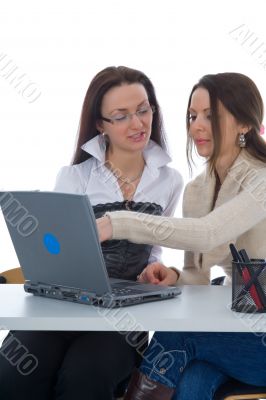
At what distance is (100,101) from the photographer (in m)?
2.47

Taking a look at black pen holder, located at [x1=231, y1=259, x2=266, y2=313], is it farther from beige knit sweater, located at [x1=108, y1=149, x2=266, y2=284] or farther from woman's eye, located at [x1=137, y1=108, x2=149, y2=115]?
woman's eye, located at [x1=137, y1=108, x2=149, y2=115]

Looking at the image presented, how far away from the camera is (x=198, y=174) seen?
2.29 metres

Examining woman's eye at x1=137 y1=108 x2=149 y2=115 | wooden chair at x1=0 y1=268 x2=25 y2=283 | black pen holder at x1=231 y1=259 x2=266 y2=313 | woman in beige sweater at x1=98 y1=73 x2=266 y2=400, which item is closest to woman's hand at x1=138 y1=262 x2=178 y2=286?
woman in beige sweater at x1=98 y1=73 x2=266 y2=400

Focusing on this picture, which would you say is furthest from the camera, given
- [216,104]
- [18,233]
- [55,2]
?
[55,2]

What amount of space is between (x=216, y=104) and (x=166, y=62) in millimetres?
1735

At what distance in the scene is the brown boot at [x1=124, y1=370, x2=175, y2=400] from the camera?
1.63 meters

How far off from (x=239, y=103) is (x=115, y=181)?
541 mm

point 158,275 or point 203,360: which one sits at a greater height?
point 158,275

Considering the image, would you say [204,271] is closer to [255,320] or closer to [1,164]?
[255,320]

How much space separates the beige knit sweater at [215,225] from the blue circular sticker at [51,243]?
0.18 meters

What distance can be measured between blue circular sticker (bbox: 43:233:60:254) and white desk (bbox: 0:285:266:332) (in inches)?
5.2

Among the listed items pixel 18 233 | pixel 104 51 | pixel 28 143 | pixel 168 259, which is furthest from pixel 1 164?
pixel 18 233

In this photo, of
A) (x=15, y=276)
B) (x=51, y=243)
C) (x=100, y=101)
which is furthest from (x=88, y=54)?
(x=51, y=243)

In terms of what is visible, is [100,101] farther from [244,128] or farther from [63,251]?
[63,251]
